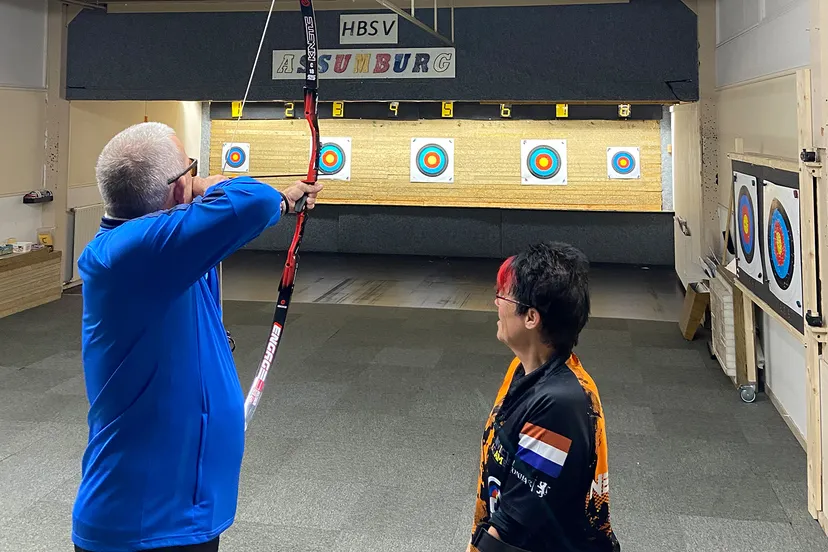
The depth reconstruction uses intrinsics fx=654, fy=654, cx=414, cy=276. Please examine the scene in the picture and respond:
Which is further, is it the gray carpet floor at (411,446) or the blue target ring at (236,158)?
the blue target ring at (236,158)

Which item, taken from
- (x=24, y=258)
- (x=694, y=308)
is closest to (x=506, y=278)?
(x=694, y=308)

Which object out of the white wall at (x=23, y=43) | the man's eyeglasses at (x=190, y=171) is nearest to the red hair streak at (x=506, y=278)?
the man's eyeglasses at (x=190, y=171)

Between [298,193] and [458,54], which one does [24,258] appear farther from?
[298,193]

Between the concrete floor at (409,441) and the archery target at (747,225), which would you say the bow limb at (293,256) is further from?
the archery target at (747,225)

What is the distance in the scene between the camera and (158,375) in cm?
92

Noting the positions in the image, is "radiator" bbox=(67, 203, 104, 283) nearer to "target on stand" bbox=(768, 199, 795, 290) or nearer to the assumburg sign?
the assumburg sign

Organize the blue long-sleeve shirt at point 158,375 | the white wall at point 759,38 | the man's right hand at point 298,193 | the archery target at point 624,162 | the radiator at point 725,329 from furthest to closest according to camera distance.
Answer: the archery target at point 624,162 → the radiator at point 725,329 → the white wall at point 759,38 → the man's right hand at point 298,193 → the blue long-sleeve shirt at point 158,375

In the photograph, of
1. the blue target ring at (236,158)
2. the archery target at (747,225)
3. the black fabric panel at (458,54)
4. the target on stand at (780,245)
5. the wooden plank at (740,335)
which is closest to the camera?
the target on stand at (780,245)

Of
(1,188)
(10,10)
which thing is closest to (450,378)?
(1,188)

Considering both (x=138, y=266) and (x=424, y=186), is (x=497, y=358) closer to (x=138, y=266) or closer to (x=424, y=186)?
(x=138, y=266)

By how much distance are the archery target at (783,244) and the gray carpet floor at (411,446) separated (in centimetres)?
65

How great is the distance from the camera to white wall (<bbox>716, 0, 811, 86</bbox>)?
8.87ft

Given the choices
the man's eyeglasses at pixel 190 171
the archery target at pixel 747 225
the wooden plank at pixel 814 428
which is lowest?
the wooden plank at pixel 814 428

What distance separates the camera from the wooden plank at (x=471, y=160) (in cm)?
707
